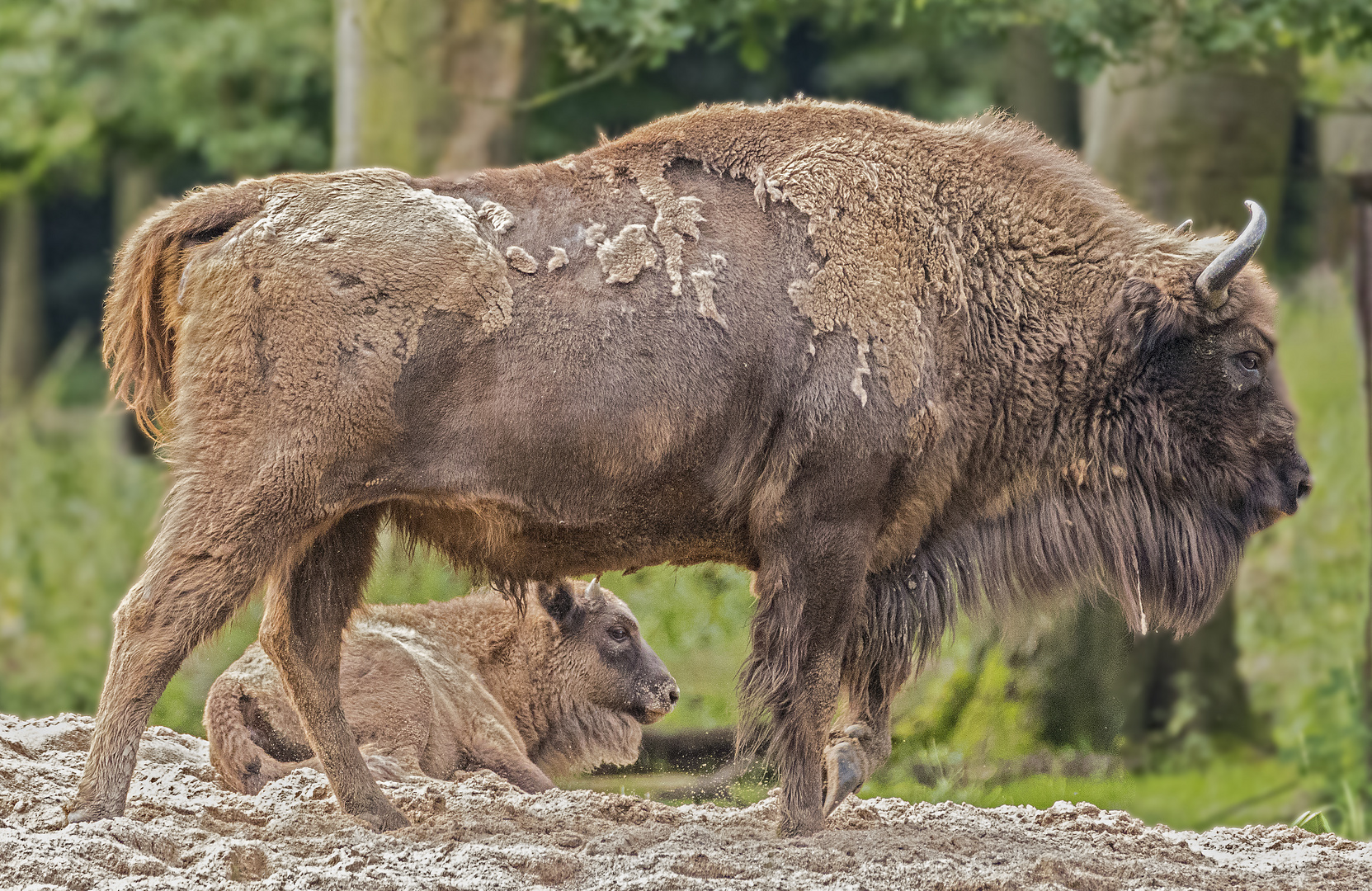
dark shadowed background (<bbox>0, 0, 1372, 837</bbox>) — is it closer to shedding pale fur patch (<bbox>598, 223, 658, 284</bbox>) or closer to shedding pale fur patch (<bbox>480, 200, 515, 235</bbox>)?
shedding pale fur patch (<bbox>480, 200, 515, 235</bbox>)

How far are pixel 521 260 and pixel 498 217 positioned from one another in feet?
0.58

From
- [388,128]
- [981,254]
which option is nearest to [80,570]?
[388,128]

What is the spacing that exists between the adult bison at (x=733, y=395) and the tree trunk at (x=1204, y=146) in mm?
3440

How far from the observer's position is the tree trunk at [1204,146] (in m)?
8.13

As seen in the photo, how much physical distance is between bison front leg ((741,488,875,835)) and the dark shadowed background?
2.31 feet

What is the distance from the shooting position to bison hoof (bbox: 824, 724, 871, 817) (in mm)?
4707

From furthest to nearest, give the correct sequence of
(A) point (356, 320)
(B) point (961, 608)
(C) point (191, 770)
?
(C) point (191, 770) < (B) point (961, 608) < (A) point (356, 320)

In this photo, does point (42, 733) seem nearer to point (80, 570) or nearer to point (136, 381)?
point (136, 381)

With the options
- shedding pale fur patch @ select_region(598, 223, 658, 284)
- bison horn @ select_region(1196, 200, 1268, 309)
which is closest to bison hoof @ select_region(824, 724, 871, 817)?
shedding pale fur patch @ select_region(598, 223, 658, 284)

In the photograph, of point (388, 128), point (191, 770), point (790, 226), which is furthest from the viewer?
point (388, 128)

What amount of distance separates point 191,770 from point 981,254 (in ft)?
10.7

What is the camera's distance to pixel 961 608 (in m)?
4.82

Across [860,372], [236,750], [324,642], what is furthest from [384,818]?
[860,372]

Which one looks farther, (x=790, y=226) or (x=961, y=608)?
(x=961, y=608)
